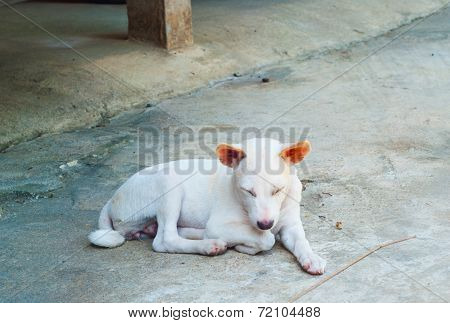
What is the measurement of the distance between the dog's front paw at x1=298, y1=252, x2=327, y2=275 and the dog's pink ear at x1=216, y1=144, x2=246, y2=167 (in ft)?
2.19

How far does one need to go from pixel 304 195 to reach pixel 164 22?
4.76 meters

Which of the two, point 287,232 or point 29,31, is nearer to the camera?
point 287,232

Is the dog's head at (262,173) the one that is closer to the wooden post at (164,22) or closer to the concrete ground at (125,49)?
the concrete ground at (125,49)

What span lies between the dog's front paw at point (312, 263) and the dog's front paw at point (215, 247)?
452 mm

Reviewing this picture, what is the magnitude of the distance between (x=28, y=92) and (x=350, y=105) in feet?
11.4

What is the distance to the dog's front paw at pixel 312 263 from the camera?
4.00 m

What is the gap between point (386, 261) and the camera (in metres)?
4.14

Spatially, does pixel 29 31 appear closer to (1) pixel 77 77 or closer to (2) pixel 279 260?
(1) pixel 77 77

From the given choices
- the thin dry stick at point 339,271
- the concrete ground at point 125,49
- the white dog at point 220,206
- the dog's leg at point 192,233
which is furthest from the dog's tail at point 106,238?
the concrete ground at point 125,49

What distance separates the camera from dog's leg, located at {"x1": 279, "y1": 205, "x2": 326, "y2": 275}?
4043mm

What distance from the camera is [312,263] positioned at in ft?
13.3

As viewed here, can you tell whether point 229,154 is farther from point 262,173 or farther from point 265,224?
point 265,224

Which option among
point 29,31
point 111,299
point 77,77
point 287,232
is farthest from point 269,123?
point 29,31

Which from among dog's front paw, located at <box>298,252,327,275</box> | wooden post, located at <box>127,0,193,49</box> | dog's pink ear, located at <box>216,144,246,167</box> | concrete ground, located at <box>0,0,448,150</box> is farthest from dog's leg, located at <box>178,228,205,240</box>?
wooden post, located at <box>127,0,193,49</box>
